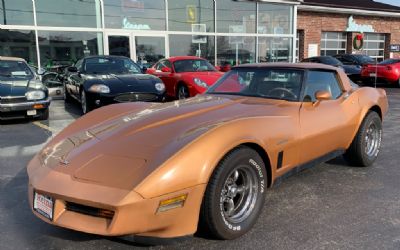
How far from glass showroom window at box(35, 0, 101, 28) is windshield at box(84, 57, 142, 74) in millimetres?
5055

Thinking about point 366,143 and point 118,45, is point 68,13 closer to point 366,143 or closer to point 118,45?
point 118,45

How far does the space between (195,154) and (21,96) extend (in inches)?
255

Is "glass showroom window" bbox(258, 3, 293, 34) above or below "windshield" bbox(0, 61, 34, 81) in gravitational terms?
above

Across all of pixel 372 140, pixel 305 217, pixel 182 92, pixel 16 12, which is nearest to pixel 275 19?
pixel 182 92

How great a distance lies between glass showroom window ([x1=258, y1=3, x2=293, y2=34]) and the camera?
18.9 meters

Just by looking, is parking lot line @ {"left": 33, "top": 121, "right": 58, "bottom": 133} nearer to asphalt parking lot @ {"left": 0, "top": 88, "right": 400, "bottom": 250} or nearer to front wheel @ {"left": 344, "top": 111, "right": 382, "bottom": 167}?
asphalt parking lot @ {"left": 0, "top": 88, "right": 400, "bottom": 250}

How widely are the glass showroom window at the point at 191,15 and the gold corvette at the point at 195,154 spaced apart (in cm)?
1254

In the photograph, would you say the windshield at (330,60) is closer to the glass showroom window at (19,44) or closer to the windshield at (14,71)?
the glass showroom window at (19,44)

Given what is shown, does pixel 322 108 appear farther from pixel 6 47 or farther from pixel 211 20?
pixel 211 20

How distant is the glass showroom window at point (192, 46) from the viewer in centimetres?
1642

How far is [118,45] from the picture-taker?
1498 centimetres

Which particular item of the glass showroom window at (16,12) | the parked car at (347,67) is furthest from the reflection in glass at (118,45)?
the parked car at (347,67)

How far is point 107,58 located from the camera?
31.2ft

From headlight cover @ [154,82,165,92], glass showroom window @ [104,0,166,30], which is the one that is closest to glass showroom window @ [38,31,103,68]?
glass showroom window @ [104,0,166,30]
